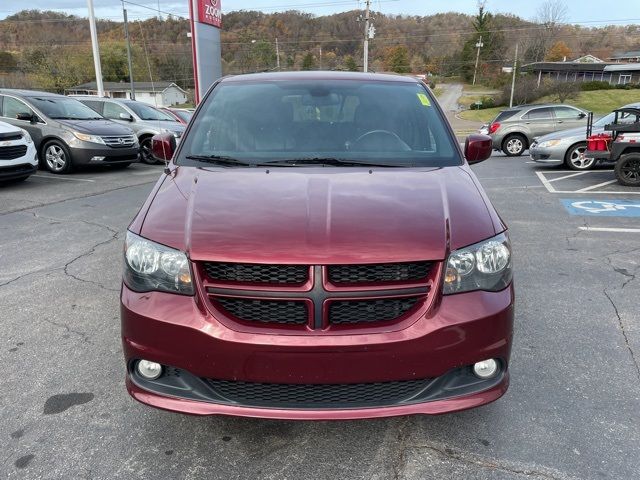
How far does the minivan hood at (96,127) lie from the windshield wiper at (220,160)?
881 centimetres

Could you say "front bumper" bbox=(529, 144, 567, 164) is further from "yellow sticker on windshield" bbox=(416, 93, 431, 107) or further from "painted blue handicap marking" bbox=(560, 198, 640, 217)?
"yellow sticker on windshield" bbox=(416, 93, 431, 107)

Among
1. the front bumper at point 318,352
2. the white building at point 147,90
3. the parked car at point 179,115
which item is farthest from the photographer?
the white building at point 147,90

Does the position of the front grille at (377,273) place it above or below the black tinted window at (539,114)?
above

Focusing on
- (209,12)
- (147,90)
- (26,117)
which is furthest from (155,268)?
(147,90)

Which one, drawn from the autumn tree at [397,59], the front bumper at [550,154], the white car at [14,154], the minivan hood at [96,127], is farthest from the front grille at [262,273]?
the autumn tree at [397,59]

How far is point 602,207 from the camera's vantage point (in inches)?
311

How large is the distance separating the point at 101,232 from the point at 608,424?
582 centimetres

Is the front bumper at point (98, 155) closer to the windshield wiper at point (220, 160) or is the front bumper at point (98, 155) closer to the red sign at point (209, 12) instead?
the red sign at point (209, 12)

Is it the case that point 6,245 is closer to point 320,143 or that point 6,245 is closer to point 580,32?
point 320,143

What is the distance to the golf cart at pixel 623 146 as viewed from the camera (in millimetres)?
9133

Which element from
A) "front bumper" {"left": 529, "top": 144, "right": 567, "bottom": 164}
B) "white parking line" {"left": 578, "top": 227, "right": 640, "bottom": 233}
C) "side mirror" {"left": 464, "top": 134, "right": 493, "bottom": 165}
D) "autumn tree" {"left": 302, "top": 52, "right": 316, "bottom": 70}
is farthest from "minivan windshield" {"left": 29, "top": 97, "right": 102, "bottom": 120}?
"autumn tree" {"left": 302, "top": 52, "right": 316, "bottom": 70}

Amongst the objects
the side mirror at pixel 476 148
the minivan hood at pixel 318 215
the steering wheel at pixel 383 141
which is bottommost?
the minivan hood at pixel 318 215

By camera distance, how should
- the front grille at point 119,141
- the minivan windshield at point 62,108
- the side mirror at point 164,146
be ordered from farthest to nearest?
the front grille at point 119,141, the minivan windshield at point 62,108, the side mirror at point 164,146

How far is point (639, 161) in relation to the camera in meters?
9.24
